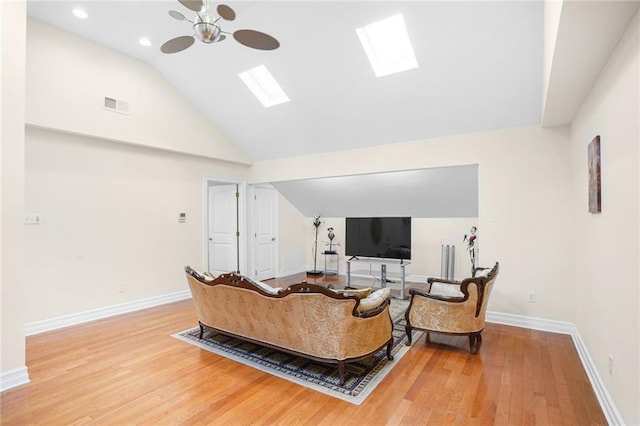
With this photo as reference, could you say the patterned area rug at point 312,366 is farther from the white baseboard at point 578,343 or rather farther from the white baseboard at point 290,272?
the white baseboard at point 290,272

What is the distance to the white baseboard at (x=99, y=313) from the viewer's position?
410cm

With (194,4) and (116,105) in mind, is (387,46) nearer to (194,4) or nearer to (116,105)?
(194,4)

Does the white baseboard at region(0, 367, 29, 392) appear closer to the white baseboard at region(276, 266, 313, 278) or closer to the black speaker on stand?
the white baseboard at region(276, 266, 313, 278)

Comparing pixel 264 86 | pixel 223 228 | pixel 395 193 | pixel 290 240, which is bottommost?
pixel 290 240

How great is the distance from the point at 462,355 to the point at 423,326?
45cm

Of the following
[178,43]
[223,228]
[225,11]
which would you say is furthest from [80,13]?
[223,228]

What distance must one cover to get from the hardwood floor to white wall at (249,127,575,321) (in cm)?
62

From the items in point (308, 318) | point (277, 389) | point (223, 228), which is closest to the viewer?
point (277, 389)

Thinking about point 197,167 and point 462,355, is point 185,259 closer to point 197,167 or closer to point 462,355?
point 197,167

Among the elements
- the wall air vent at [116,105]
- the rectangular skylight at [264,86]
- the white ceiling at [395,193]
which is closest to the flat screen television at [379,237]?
the white ceiling at [395,193]

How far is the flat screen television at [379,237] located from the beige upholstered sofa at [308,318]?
9.27 ft

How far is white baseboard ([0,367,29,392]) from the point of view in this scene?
2697mm

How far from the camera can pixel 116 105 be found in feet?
15.5

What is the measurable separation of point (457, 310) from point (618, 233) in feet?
5.21
